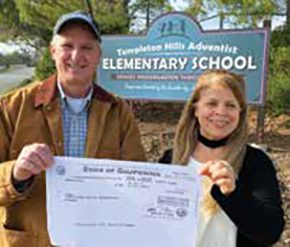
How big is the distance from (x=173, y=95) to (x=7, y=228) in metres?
7.52

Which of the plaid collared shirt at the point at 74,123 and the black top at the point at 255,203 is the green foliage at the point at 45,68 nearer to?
the plaid collared shirt at the point at 74,123

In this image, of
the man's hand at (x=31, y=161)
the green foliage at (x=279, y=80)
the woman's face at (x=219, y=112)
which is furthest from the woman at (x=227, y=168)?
the green foliage at (x=279, y=80)

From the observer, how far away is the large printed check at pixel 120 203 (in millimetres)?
2365

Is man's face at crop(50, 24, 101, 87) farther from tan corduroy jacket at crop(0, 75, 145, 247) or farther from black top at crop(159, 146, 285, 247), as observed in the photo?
black top at crop(159, 146, 285, 247)

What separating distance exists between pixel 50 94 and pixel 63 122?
4.8 inches

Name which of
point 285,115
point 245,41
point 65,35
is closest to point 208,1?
point 285,115

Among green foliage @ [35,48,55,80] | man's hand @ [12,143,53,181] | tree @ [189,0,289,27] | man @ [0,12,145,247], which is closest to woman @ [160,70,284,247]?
man @ [0,12,145,247]

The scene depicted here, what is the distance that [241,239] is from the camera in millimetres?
2422

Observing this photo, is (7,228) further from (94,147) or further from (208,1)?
(208,1)

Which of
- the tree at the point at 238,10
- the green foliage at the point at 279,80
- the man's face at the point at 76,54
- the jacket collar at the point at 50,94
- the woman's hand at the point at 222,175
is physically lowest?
the woman's hand at the point at 222,175

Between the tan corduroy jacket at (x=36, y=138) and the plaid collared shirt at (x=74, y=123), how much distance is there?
2 cm

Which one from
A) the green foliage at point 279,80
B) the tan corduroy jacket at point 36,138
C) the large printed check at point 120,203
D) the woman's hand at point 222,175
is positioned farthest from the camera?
the green foliage at point 279,80

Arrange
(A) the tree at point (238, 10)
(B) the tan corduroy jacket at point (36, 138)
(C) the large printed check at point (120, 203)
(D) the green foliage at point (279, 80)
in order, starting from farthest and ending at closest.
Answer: (A) the tree at point (238, 10), (D) the green foliage at point (279, 80), (B) the tan corduroy jacket at point (36, 138), (C) the large printed check at point (120, 203)

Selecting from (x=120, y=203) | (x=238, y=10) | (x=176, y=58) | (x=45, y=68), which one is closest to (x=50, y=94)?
(x=120, y=203)
